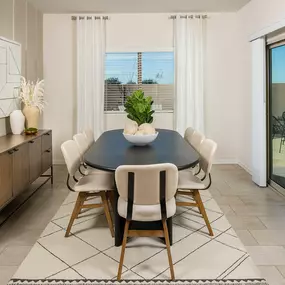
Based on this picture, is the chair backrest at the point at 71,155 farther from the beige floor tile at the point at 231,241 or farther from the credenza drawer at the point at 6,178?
the beige floor tile at the point at 231,241

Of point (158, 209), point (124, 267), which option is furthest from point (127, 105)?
point (124, 267)

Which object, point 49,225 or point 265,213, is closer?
point 49,225

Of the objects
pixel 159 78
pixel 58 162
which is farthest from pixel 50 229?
pixel 159 78

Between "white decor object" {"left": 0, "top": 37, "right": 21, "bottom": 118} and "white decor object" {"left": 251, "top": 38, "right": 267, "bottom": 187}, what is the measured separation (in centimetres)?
342

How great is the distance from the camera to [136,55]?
6.46 metres

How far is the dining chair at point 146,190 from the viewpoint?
227 centimetres

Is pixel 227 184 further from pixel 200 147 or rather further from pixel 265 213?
pixel 200 147

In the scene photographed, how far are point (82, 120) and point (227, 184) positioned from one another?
9.54 ft

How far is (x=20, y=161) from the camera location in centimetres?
360

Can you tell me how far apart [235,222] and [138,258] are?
1286 millimetres

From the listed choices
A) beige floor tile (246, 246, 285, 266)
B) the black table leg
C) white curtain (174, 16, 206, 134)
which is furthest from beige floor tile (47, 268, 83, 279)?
white curtain (174, 16, 206, 134)

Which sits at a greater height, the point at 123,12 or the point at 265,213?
the point at 123,12

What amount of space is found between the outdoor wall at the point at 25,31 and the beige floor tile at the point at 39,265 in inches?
85.4

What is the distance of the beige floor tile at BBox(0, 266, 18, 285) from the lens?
2.35m
